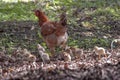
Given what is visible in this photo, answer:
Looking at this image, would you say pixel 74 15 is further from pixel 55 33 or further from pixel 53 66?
pixel 53 66

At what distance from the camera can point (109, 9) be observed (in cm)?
1253

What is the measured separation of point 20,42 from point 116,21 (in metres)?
3.02

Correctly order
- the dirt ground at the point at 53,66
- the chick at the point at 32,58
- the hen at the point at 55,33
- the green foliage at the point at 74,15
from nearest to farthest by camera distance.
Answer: the dirt ground at the point at 53,66 < the chick at the point at 32,58 < the hen at the point at 55,33 < the green foliage at the point at 74,15

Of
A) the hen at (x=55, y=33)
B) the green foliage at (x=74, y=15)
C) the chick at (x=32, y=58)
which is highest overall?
the hen at (x=55, y=33)

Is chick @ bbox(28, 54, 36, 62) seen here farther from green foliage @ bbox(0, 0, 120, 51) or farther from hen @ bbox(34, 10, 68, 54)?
green foliage @ bbox(0, 0, 120, 51)

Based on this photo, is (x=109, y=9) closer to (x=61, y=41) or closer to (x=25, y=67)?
(x=61, y=41)

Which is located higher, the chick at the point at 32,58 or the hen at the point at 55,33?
the hen at the point at 55,33

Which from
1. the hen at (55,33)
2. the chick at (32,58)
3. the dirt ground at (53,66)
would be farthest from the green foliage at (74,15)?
the chick at (32,58)

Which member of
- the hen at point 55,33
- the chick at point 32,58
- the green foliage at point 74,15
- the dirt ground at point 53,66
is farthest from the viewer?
the green foliage at point 74,15

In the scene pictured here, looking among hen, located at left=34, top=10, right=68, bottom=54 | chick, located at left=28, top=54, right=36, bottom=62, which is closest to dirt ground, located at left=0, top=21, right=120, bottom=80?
chick, located at left=28, top=54, right=36, bottom=62

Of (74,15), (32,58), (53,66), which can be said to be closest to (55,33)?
(32,58)

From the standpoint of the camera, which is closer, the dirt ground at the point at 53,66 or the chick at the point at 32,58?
the dirt ground at the point at 53,66

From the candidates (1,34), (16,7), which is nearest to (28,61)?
(1,34)

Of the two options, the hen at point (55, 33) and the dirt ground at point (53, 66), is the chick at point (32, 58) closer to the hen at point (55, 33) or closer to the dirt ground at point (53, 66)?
the dirt ground at point (53, 66)
